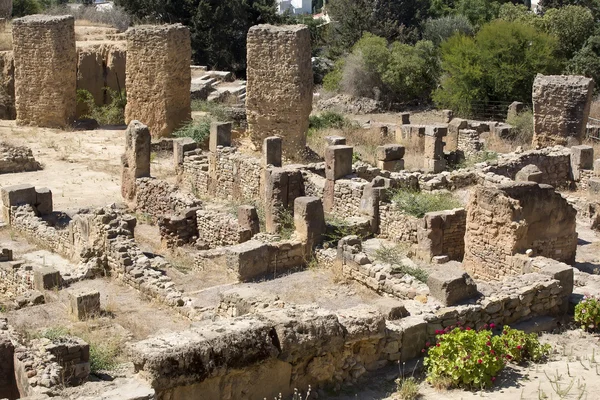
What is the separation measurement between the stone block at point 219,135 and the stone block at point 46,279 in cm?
682

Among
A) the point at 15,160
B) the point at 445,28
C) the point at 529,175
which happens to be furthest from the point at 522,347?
the point at 445,28

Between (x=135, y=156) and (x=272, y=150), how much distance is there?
2.91 m

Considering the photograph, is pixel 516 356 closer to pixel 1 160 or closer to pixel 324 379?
pixel 324 379

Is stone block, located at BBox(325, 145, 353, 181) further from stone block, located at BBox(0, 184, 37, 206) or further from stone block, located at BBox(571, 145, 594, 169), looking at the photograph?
stone block, located at BBox(571, 145, 594, 169)

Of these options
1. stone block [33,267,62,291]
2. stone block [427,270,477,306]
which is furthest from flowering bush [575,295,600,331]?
stone block [33,267,62,291]

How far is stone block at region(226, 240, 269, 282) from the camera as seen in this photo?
47.0 ft

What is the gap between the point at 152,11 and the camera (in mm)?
37844

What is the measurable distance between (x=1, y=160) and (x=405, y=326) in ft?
51.0

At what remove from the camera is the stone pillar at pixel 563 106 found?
75.7 ft

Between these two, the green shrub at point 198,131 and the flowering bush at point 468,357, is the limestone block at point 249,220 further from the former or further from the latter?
the green shrub at point 198,131

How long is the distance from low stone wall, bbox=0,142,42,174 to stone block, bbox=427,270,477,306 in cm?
1449

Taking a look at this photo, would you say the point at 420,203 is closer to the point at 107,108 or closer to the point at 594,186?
the point at 594,186

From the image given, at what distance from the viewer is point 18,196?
1792cm

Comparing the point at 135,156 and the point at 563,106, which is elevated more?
the point at 563,106
